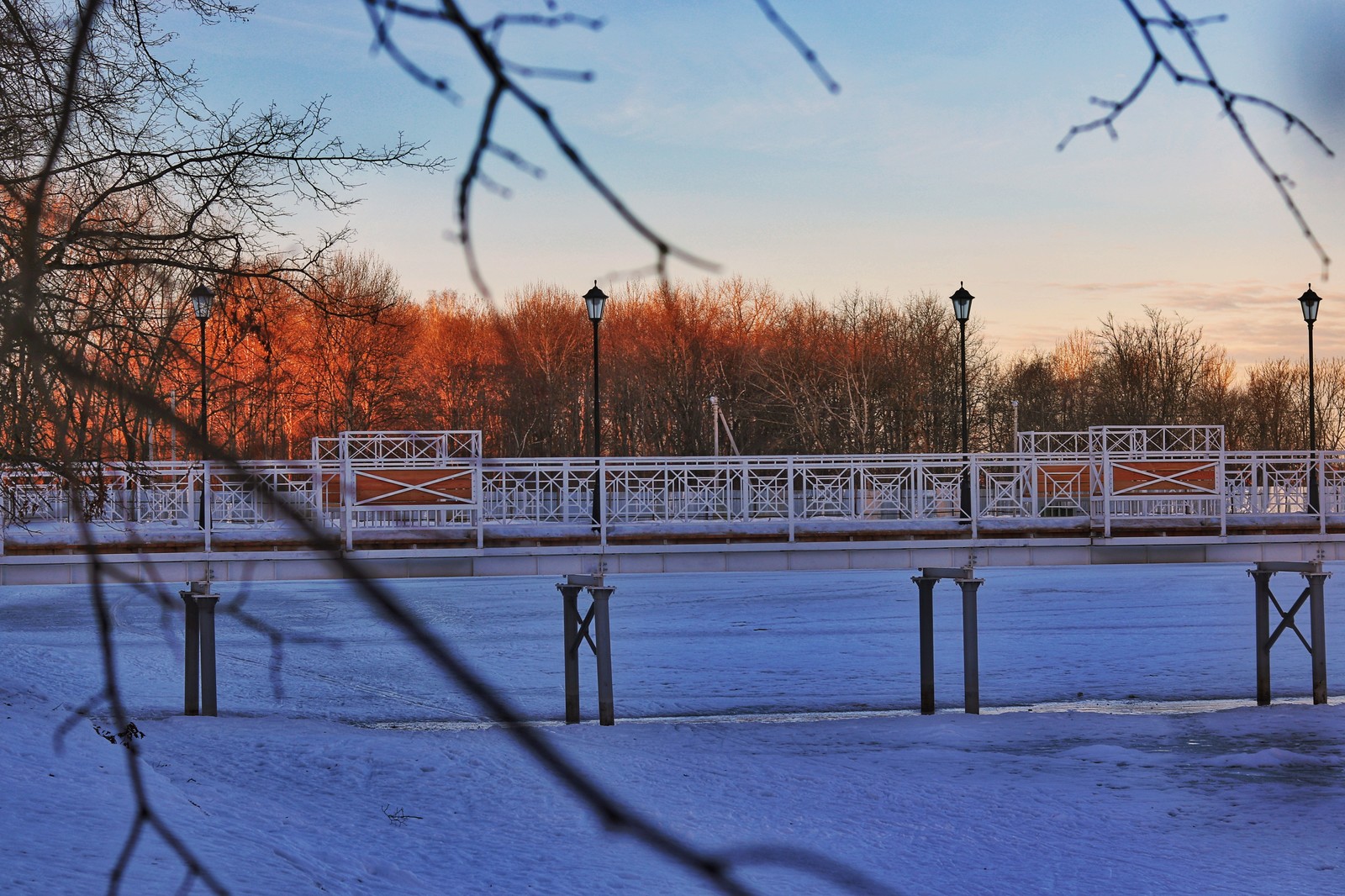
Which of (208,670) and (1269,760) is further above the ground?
(208,670)

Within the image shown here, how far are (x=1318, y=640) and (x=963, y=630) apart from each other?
15.5ft

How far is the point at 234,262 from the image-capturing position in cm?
612

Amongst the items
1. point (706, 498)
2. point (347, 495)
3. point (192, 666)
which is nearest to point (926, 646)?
point (706, 498)

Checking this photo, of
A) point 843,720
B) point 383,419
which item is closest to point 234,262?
point 843,720

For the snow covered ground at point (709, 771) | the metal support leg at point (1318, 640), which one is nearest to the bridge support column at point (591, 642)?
the snow covered ground at point (709, 771)

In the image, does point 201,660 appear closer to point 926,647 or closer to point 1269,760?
point 926,647

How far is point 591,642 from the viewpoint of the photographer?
50.4 ft

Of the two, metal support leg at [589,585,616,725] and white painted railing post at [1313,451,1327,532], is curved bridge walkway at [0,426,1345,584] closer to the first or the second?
white painted railing post at [1313,451,1327,532]

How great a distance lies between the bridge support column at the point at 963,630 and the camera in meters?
16.4

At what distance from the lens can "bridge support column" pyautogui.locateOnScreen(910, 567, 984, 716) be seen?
1644 cm

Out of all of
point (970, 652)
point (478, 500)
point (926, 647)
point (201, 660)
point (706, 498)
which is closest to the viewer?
point (201, 660)

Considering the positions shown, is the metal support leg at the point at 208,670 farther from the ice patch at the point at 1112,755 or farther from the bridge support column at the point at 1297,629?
the bridge support column at the point at 1297,629

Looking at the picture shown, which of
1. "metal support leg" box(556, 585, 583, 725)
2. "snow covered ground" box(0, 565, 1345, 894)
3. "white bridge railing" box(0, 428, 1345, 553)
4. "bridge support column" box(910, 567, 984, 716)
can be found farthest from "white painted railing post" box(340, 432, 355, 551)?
"bridge support column" box(910, 567, 984, 716)

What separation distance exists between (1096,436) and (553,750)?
31589mm
